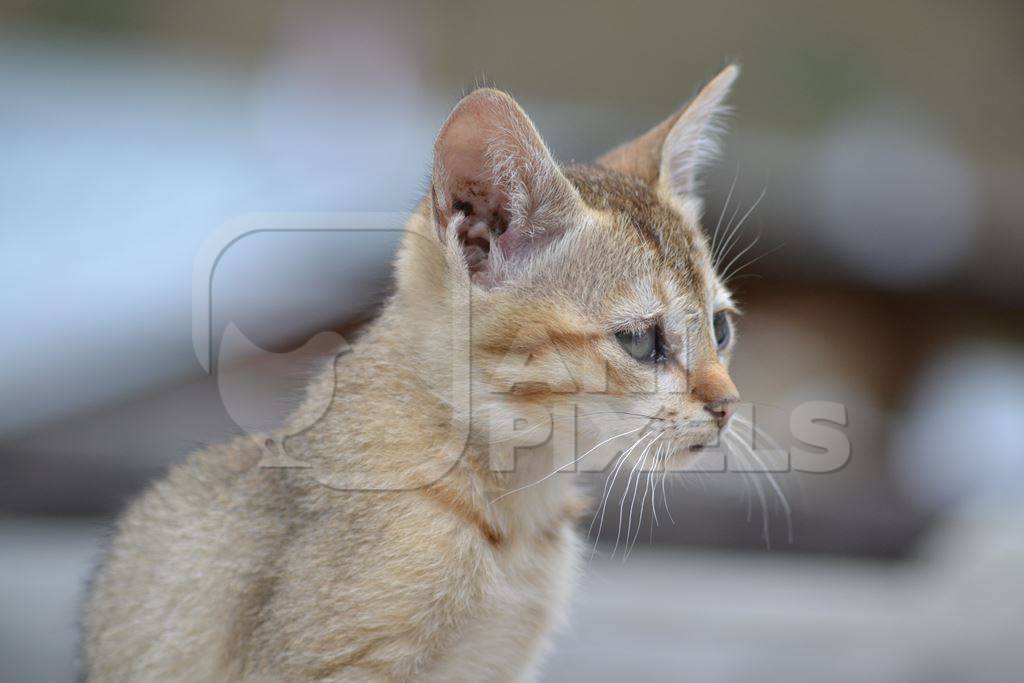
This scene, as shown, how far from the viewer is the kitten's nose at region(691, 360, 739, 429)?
1.71 metres

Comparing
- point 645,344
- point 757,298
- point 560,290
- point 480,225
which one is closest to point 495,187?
point 480,225

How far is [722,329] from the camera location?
201 cm

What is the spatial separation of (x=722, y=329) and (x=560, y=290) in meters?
0.42

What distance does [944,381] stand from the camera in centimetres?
583

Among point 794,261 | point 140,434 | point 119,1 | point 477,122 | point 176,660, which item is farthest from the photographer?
point 794,261

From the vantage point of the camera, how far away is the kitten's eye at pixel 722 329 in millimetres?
1989

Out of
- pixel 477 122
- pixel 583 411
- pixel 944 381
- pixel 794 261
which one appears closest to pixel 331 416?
pixel 583 411

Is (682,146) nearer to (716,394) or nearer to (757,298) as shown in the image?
(716,394)

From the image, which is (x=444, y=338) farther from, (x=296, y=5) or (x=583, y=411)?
(x=296, y=5)

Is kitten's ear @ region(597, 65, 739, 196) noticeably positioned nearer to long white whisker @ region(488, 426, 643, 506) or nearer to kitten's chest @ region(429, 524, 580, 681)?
long white whisker @ region(488, 426, 643, 506)

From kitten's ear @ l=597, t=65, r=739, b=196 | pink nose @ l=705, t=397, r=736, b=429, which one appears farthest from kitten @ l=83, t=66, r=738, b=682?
kitten's ear @ l=597, t=65, r=739, b=196

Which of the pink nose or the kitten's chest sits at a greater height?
the pink nose

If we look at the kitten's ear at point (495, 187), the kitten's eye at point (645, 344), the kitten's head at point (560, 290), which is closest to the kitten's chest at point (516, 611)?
the kitten's head at point (560, 290)

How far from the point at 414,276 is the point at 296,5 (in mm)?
3447
